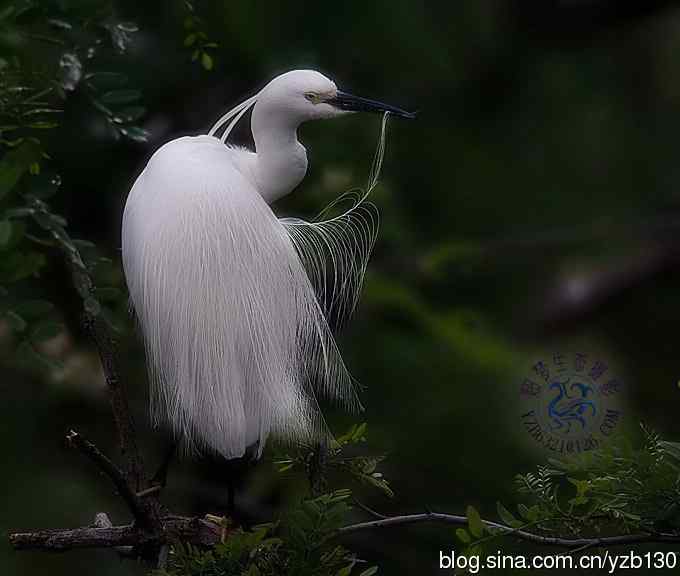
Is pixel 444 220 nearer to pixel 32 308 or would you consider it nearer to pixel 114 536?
pixel 114 536

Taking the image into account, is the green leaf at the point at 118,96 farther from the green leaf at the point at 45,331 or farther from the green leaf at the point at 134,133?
the green leaf at the point at 45,331

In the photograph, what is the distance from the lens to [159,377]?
6.82 feet

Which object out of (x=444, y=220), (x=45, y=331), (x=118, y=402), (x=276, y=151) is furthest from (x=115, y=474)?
(x=444, y=220)

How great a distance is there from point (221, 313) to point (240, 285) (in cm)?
6

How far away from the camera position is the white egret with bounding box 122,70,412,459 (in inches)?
79.0

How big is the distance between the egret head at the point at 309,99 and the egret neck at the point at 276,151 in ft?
0.06

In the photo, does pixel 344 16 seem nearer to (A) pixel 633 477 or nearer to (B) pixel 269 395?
(B) pixel 269 395

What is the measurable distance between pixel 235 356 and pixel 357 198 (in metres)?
0.45

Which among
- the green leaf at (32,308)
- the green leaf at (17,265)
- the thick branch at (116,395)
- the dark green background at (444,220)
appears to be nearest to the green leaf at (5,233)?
the green leaf at (17,265)

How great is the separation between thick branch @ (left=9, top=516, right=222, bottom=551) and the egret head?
2.14 ft

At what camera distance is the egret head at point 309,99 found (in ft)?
6.86

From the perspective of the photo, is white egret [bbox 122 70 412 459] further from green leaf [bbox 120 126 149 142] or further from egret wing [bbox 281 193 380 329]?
green leaf [bbox 120 126 149 142]

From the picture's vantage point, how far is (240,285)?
2064 mm

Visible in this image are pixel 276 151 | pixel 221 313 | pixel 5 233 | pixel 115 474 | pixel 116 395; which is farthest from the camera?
pixel 276 151
